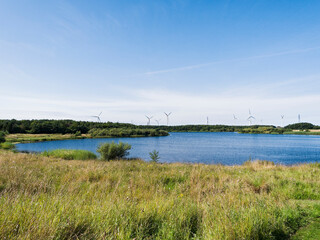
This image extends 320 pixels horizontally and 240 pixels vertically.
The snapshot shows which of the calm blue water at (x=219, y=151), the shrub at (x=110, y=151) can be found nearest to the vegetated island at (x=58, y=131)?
the calm blue water at (x=219, y=151)

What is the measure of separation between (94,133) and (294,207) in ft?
358

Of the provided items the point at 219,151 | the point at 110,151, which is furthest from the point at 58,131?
the point at 110,151

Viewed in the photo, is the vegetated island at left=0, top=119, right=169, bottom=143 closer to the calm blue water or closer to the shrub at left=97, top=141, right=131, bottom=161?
the calm blue water

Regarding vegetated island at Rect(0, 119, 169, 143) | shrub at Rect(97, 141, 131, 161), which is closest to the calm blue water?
shrub at Rect(97, 141, 131, 161)

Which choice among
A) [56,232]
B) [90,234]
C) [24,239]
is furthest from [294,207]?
[24,239]

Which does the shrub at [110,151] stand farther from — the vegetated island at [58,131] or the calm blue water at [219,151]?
the vegetated island at [58,131]

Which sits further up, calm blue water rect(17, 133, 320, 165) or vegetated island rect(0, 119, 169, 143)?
vegetated island rect(0, 119, 169, 143)

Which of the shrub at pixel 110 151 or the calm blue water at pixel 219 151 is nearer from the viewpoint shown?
the shrub at pixel 110 151

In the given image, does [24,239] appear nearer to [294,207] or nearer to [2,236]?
[2,236]

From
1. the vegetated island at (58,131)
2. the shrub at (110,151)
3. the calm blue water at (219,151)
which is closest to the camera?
the shrub at (110,151)

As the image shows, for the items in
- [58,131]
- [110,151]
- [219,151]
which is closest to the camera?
[110,151]

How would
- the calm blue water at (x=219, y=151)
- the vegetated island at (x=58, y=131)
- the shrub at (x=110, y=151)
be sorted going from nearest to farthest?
the shrub at (x=110, y=151) < the calm blue water at (x=219, y=151) < the vegetated island at (x=58, y=131)

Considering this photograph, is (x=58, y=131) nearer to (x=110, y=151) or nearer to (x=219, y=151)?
(x=219, y=151)

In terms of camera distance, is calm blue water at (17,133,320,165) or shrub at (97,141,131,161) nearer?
shrub at (97,141,131,161)
